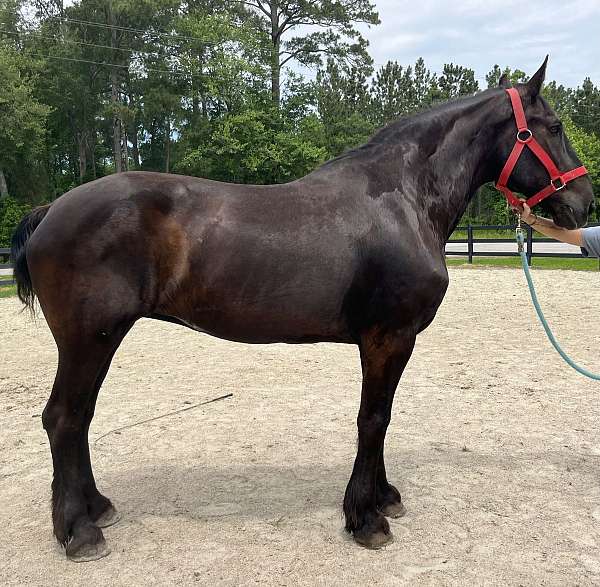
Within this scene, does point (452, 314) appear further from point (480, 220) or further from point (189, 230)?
point (480, 220)

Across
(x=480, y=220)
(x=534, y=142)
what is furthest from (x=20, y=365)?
(x=480, y=220)

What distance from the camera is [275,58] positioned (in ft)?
109

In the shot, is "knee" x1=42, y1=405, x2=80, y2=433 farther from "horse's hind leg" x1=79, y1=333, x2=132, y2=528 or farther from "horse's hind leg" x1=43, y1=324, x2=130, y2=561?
"horse's hind leg" x1=79, y1=333, x2=132, y2=528

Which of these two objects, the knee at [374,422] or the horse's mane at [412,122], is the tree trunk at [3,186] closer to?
the horse's mane at [412,122]

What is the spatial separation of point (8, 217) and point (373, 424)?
31.9 m

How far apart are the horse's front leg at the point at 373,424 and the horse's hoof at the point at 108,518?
4.43 feet

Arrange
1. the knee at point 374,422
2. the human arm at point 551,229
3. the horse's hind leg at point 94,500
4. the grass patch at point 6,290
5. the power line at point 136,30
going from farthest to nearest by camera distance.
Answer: the power line at point 136,30
the grass patch at point 6,290
the human arm at point 551,229
the horse's hind leg at point 94,500
the knee at point 374,422

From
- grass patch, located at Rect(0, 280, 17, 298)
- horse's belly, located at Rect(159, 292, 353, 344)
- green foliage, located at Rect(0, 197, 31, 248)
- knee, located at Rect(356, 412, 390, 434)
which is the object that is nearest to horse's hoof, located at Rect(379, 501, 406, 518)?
knee, located at Rect(356, 412, 390, 434)

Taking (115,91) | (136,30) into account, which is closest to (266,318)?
(115,91)

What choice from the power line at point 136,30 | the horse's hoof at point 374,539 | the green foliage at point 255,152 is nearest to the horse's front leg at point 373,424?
the horse's hoof at point 374,539

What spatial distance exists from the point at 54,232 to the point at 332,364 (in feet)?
14.2

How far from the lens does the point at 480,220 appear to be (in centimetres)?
4269

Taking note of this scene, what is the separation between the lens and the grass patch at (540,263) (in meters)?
15.1

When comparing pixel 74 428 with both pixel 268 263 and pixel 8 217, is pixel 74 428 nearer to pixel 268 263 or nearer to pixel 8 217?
pixel 268 263
